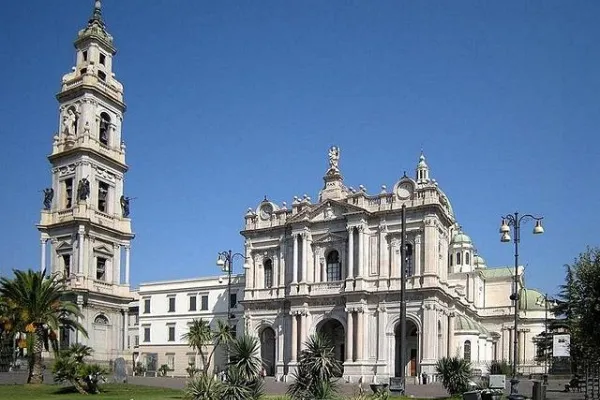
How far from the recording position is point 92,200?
59594 millimetres

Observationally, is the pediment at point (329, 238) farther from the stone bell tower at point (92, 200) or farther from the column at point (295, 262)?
the stone bell tower at point (92, 200)

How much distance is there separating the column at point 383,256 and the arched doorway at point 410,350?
4.54 meters

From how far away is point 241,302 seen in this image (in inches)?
2709

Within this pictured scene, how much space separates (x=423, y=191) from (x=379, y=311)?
10.8 metres

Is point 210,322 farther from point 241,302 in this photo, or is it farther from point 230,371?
point 230,371

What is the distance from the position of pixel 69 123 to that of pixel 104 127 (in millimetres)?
2961

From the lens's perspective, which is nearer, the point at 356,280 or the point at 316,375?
the point at 316,375

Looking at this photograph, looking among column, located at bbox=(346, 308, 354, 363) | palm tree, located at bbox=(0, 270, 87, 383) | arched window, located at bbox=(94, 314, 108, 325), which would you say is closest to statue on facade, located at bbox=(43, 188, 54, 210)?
arched window, located at bbox=(94, 314, 108, 325)

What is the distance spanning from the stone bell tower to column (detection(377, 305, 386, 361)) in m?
21.6

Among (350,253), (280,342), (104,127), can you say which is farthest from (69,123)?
(280,342)

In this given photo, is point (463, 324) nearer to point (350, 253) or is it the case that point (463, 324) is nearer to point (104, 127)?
point (350, 253)

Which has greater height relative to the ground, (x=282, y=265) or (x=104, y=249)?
(x=104, y=249)

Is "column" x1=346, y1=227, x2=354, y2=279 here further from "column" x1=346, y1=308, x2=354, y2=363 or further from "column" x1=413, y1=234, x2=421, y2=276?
"column" x1=413, y1=234, x2=421, y2=276

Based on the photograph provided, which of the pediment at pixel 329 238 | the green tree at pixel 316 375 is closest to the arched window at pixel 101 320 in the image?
the pediment at pixel 329 238
